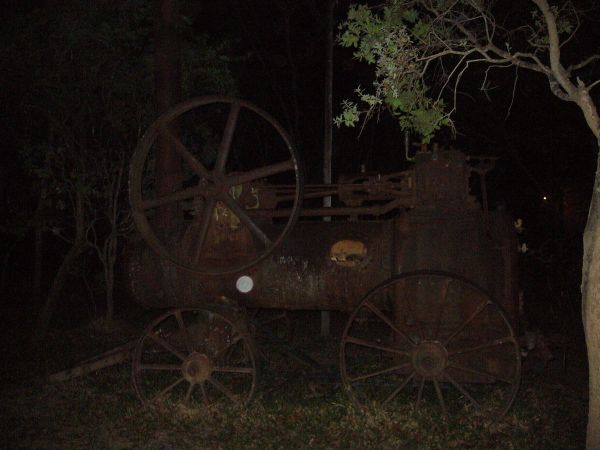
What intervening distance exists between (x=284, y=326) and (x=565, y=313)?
21.7ft

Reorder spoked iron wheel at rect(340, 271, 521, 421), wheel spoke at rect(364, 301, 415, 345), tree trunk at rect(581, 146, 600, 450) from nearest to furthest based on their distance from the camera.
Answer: tree trunk at rect(581, 146, 600, 450) < spoked iron wheel at rect(340, 271, 521, 421) < wheel spoke at rect(364, 301, 415, 345)

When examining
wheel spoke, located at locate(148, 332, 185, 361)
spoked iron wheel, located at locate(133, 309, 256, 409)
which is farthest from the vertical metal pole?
wheel spoke, located at locate(148, 332, 185, 361)

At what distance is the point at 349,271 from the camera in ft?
22.4

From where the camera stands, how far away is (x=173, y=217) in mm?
7477

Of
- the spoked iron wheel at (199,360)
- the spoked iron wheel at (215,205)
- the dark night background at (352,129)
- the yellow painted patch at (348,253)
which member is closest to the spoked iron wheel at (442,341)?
the yellow painted patch at (348,253)

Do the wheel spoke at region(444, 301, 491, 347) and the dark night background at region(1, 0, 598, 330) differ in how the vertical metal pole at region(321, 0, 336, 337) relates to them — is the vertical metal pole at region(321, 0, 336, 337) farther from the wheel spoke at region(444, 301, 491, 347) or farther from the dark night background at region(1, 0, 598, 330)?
the wheel spoke at region(444, 301, 491, 347)

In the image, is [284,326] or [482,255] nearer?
[482,255]

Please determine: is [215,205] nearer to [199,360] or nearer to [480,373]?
[199,360]

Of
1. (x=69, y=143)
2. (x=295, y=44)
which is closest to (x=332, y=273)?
(x=69, y=143)

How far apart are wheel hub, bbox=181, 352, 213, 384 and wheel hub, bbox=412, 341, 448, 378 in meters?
2.37

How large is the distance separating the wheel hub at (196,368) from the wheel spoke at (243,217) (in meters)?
1.56

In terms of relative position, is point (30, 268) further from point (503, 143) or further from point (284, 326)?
point (503, 143)

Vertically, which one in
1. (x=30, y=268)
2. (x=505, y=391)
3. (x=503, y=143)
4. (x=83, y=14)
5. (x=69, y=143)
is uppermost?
(x=83, y=14)

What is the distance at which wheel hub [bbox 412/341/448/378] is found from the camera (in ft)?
20.3
